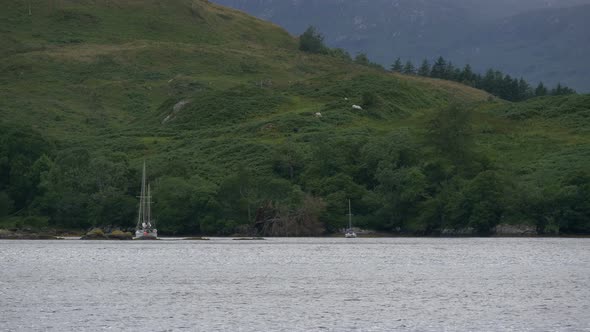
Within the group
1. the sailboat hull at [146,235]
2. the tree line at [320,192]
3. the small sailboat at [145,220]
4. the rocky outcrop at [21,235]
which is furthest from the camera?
the rocky outcrop at [21,235]

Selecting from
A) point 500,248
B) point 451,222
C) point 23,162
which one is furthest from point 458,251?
point 23,162

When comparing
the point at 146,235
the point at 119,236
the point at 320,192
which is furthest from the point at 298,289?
the point at 320,192

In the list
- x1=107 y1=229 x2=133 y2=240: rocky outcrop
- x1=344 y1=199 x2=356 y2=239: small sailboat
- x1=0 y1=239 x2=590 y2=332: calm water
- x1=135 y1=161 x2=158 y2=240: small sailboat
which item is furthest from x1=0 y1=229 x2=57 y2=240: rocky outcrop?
x1=344 y1=199 x2=356 y2=239: small sailboat

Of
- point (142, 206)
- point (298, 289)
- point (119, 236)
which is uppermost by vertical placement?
point (142, 206)

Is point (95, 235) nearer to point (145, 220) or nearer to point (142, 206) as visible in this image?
point (145, 220)

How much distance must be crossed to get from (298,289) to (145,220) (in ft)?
250

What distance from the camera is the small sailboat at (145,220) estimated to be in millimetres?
129625

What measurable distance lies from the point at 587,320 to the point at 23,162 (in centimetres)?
12236

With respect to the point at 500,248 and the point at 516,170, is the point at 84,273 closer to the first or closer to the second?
the point at 500,248

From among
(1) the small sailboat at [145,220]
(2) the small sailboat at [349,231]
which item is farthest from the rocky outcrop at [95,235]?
(2) the small sailboat at [349,231]

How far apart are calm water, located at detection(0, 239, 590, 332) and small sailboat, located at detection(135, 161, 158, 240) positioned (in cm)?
2561

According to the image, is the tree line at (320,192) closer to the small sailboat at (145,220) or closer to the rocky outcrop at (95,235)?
the small sailboat at (145,220)

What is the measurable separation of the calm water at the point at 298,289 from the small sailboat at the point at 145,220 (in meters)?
25.6

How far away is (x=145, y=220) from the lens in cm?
13325
